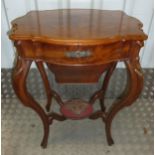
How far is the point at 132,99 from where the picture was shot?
39.0 inches

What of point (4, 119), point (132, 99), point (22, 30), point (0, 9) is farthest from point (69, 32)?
point (4, 119)

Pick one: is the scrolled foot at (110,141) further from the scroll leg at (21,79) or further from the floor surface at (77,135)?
the scroll leg at (21,79)

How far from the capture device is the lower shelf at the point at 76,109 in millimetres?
1175

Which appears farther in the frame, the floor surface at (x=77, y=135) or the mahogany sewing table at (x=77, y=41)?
the floor surface at (x=77, y=135)

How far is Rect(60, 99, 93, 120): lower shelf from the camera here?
117 centimetres

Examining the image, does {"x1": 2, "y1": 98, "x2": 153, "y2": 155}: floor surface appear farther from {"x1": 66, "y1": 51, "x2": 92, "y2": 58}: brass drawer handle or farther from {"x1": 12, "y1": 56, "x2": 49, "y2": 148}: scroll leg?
{"x1": 66, "y1": 51, "x2": 92, "y2": 58}: brass drawer handle

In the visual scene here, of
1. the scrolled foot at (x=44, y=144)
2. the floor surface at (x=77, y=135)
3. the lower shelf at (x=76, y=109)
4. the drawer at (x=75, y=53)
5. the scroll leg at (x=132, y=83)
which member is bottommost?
the floor surface at (x=77, y=135)

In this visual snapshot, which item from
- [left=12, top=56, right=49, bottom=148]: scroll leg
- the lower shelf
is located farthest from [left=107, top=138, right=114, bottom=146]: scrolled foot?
[left=12, top=56, right=49, bottom=148]: scroll leg

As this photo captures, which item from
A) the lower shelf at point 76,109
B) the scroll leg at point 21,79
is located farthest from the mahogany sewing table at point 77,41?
the lower shelf at point 76,109

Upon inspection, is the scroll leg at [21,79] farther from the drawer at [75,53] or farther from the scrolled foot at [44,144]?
the scrolled foot at [44,144]

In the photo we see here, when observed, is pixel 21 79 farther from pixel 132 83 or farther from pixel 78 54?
pixel 132 83

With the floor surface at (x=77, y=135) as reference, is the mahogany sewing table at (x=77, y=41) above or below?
above

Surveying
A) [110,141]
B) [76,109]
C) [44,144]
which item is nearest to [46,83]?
[76,109]

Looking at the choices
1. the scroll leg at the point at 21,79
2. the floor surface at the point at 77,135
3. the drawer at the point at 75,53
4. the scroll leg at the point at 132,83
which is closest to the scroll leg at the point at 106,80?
the floor surface at the point at 77,135
